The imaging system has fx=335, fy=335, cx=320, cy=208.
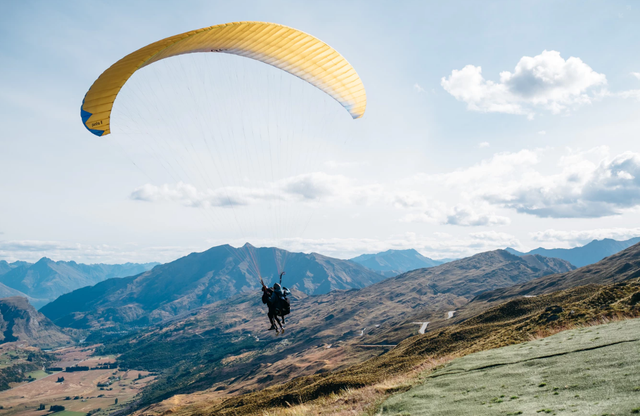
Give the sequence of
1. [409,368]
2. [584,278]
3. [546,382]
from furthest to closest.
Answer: [584,278] → [409,368] → [546,382]

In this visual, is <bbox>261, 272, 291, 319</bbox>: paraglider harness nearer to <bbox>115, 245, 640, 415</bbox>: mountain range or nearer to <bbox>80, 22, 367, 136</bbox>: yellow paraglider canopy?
<bbox>115, 245, 640, 415</bbox>: mountain range

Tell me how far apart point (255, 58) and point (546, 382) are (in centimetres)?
2174

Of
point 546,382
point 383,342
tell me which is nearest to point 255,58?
point 546,382

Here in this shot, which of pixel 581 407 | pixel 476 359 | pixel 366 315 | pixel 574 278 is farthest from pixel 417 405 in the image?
pixel 366 315

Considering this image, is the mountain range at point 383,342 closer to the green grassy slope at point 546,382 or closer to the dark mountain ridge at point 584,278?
the dark mountain ridge at point 584,278

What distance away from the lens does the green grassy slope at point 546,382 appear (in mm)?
10711

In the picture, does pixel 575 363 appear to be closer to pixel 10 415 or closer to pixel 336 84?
pixel 336 84

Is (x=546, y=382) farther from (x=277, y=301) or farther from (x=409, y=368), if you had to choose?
(x=409, y=368)

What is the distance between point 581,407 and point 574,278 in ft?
481

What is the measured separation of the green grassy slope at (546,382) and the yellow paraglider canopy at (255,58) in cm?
1746

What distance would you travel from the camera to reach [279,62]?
20672 millimetres

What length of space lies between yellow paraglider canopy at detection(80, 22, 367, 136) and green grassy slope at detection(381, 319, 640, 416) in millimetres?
17456

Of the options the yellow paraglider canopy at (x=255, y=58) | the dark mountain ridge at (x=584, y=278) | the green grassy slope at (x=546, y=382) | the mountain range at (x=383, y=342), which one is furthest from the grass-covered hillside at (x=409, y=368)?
the dark mountain ridge at (x=584, y=278)

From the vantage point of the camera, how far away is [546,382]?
525 inches
